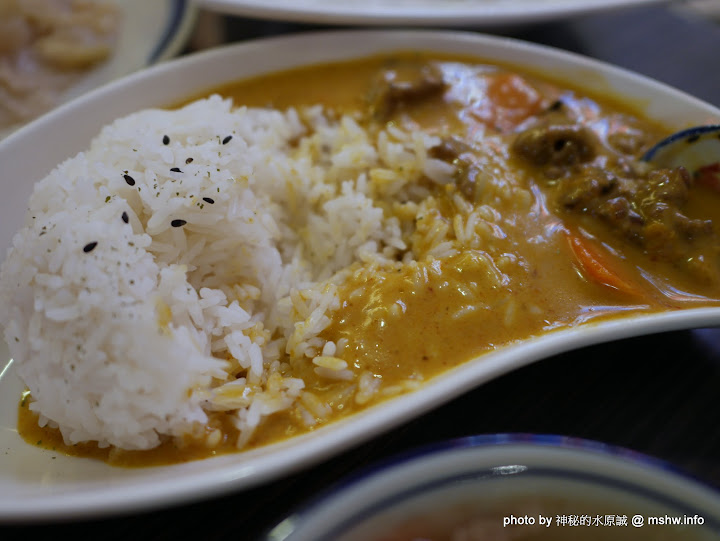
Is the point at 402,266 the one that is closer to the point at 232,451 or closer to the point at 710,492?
the point at 232,451

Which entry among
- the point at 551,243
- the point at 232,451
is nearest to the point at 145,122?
the point at 232,451

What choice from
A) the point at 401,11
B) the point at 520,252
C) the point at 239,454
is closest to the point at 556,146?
the point at 520,252

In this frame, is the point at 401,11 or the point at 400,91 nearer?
the point at 400,91

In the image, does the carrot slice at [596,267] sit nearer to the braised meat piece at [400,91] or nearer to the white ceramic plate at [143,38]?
the braised meat piece at [400,91]

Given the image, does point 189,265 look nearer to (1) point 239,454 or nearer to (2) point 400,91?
(1) point 239,454

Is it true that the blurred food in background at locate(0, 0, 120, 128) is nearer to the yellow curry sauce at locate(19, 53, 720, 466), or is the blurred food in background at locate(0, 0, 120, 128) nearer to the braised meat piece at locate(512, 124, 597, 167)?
the yellow curry sauce at locate(19, 53, 720, 466)

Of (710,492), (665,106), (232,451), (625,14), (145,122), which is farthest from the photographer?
(625,14)
